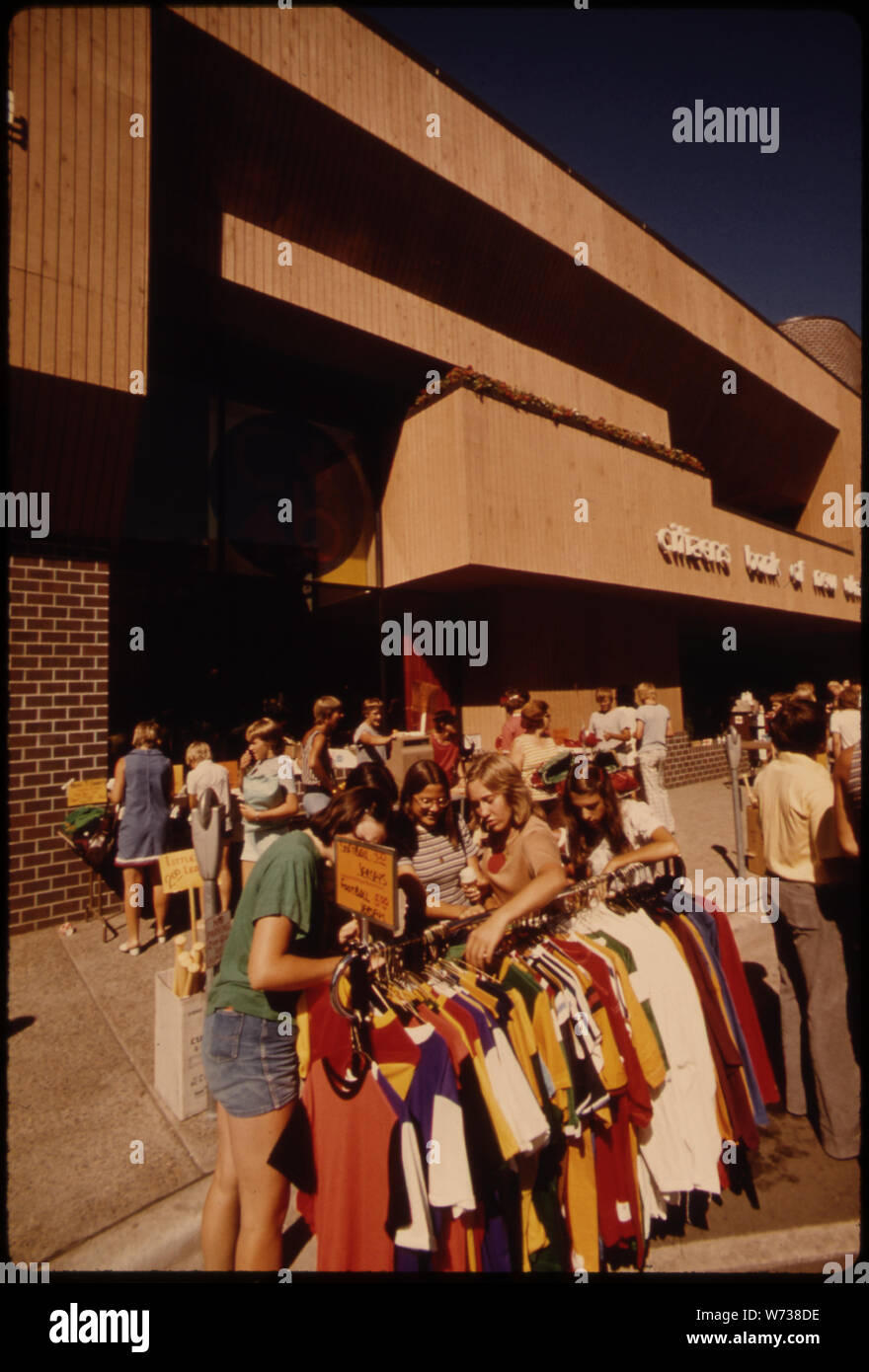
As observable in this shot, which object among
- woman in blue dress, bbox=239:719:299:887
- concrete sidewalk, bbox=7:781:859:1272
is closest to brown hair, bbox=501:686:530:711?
woman in blue dress, bbox=239:719:299:887

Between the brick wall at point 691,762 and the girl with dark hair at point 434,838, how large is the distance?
10175mm

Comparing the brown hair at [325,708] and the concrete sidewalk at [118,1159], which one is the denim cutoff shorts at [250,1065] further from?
the brown hair at [325,708]

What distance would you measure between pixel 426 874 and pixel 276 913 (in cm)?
172

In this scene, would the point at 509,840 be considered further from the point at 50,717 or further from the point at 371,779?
the point at 50,717

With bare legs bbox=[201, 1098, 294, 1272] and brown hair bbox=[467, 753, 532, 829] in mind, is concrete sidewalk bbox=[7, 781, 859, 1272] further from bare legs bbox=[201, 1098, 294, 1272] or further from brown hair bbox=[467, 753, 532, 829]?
brown hair bbox=[467, 753, 532, 829]

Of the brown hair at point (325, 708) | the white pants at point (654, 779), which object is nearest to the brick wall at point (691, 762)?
the white pants at point (654, 779)

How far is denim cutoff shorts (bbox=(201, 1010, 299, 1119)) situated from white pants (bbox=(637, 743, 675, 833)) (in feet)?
19.2

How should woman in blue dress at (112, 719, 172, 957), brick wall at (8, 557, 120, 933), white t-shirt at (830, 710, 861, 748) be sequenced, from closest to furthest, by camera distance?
woman in blue dress at (112, 719, 172, 957) < brick wall at (8, 557, 120, 933) < white t-shirt at (830, 710, 861, 748)

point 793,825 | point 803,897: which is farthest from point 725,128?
point 803,897

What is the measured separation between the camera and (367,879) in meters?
1.99

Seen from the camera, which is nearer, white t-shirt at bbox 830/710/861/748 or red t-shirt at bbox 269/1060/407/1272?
red t-shirt at bbox 269/1060/407/1272

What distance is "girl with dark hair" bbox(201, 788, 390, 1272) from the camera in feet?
6.71

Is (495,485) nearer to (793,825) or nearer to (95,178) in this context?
(95,178)
